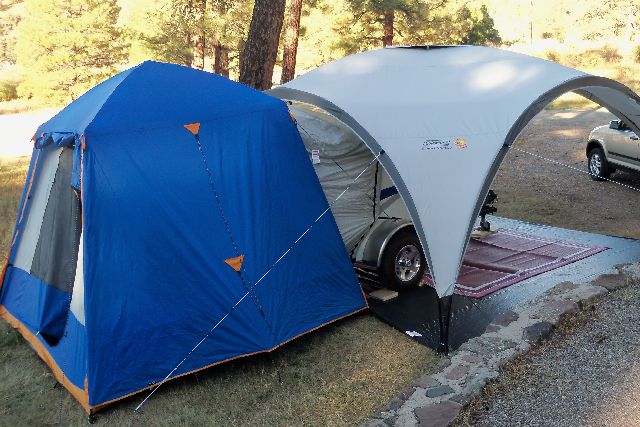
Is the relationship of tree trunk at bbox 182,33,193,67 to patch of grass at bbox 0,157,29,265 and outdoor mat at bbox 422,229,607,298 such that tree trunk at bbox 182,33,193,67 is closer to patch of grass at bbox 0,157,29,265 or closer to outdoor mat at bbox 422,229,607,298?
patch of grass at bbox 0,157,29,265

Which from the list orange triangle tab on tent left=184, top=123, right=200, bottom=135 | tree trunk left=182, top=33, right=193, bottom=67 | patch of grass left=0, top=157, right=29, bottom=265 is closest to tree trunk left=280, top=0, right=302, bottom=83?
patch of grass left=0, top=157, right=29, bottom=265

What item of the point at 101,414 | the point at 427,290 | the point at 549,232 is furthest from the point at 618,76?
the point at 101,414

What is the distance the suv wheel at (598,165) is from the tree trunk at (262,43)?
6612 mm

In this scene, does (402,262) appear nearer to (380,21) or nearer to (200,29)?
(200,29)

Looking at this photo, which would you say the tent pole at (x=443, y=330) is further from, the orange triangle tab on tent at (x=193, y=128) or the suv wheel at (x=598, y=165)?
the suv wheel at (x=598, y=165)

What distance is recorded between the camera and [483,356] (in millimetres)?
4328

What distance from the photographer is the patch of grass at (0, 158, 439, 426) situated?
4.35m

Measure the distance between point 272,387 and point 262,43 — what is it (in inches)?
275

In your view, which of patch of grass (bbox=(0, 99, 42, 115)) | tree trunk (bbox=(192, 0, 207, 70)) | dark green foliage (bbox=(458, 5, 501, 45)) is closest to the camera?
tree trunk (bbox=(192, 0, 207, 70))

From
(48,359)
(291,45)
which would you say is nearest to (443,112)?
(48,359)

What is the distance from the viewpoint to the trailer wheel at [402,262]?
6.15 meters

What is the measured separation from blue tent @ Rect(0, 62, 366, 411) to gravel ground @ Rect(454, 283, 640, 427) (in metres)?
1.97

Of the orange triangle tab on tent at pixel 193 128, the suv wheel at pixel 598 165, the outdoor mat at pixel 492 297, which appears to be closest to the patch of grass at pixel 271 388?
the outdoor mat at pixel 492 297

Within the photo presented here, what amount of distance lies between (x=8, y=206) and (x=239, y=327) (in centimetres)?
849
